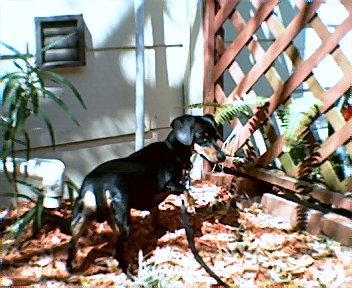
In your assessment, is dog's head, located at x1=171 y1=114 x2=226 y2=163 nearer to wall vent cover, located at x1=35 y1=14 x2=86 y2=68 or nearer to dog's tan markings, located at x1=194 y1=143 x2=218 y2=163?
dog's tan markings, located at x1=194 y1=143 x2=218 y2=163

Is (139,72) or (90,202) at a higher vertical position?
(139,72)

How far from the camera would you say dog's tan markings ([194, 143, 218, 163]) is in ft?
10.2

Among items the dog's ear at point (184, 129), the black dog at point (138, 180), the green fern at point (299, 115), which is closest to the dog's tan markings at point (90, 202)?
the black dog at point (138, 180)

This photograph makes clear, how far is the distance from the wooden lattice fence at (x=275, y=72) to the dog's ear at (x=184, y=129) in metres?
0.75

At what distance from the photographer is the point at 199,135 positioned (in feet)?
10.2

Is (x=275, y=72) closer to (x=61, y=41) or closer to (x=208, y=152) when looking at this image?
(x=208, y=152)

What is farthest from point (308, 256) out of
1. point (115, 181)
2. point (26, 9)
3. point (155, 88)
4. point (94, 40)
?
point (26, 9)

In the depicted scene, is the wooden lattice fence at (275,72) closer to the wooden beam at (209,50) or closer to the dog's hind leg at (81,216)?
the wooden beam at (209,50)

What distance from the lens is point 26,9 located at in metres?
3.47

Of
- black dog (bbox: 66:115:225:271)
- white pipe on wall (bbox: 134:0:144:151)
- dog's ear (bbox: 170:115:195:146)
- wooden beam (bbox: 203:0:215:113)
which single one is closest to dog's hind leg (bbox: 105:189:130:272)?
black dog (bbox: 66:115:225:271)

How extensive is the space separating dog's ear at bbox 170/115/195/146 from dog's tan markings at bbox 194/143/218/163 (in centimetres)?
10

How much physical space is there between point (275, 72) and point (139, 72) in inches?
37.6

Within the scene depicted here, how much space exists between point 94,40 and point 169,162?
122 cm

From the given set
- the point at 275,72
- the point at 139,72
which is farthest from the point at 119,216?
the point at 275,72
